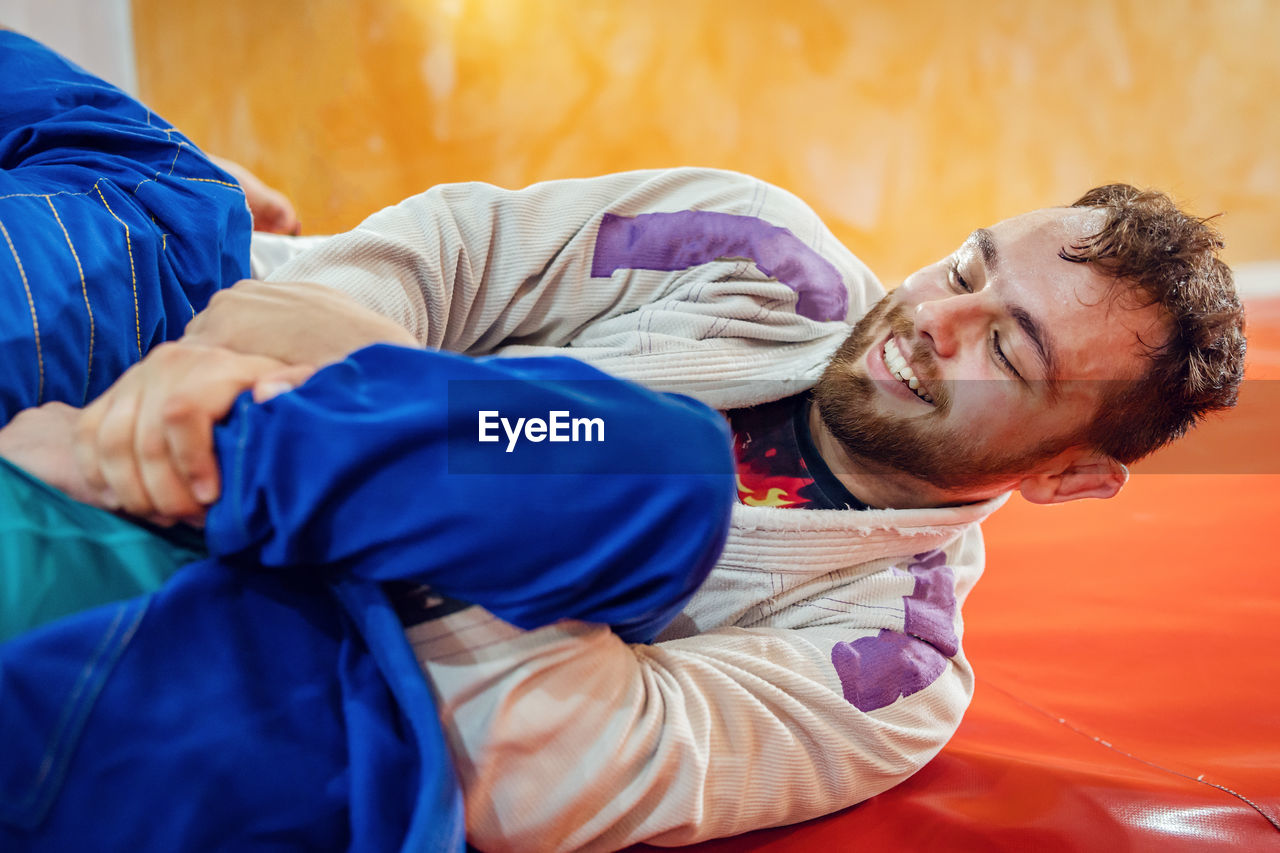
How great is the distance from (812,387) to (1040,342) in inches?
9.4

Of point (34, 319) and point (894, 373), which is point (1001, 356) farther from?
point (34, 319)

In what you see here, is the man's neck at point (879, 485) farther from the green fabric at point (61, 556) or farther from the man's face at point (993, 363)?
the green fabric at point (61, 556)

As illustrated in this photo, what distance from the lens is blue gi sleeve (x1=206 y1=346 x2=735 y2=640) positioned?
44cm

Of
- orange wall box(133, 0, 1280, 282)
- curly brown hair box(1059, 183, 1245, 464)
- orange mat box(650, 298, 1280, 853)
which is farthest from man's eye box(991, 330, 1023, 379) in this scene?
orange wall box(133, 0, 1280, 282)

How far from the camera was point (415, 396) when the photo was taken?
0.46 meters

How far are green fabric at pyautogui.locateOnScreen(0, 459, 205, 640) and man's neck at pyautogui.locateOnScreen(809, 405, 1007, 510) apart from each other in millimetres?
672

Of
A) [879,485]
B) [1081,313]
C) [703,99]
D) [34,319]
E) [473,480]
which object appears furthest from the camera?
[703,99]

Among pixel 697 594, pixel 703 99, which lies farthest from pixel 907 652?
pixel 703 99

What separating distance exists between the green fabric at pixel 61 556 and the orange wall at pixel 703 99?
7.79ft

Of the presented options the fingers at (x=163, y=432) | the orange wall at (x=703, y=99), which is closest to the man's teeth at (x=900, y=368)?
the fingers at (x=163, y=432)

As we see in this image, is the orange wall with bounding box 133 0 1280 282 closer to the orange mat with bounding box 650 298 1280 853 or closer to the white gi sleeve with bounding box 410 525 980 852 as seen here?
the orange mat with bounding box 650 298 1280 853

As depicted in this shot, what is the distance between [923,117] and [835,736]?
2.40m

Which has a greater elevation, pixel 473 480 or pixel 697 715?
pixel 473 480

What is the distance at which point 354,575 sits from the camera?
1.66 ft
